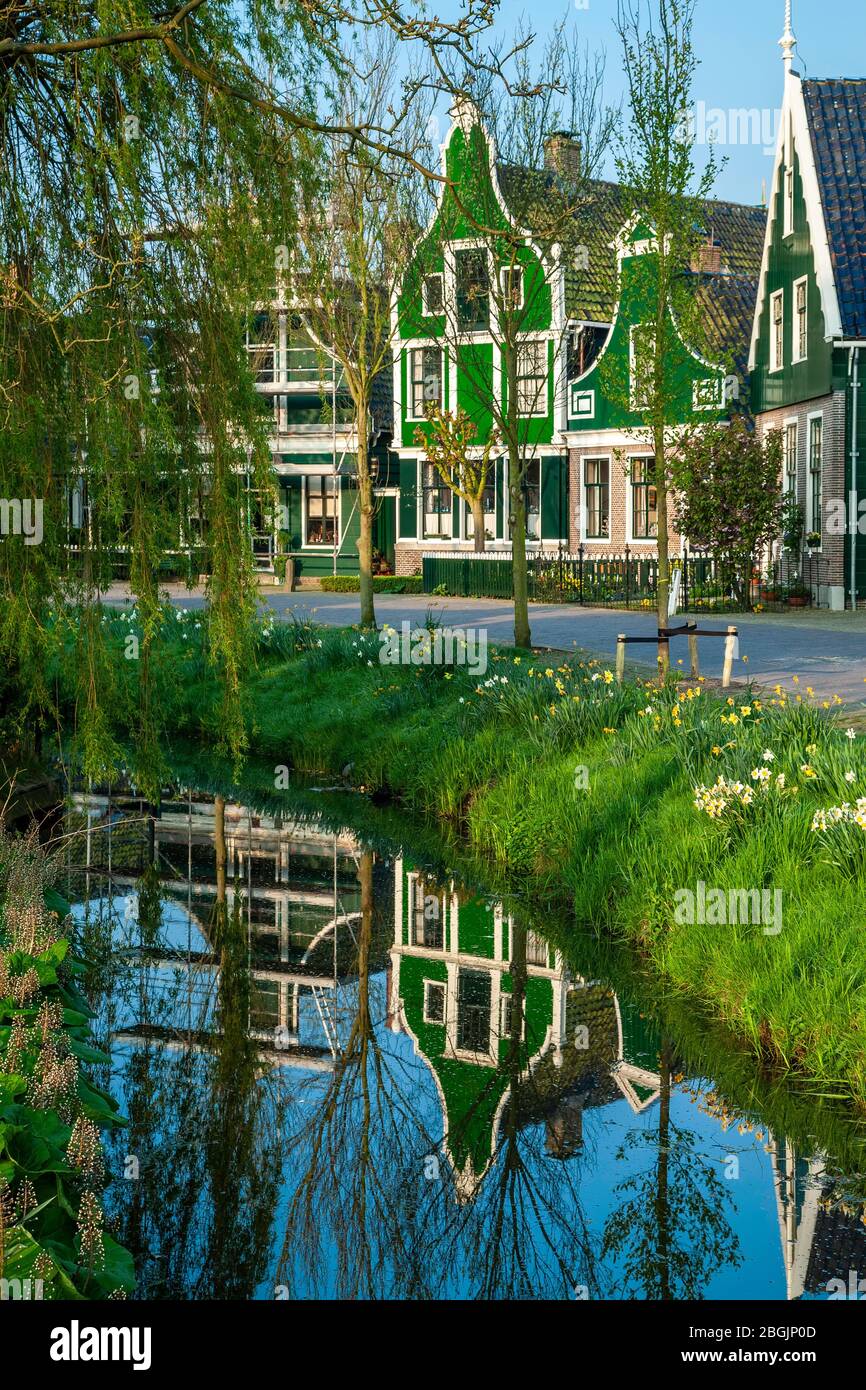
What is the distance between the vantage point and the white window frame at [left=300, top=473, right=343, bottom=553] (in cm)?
4194

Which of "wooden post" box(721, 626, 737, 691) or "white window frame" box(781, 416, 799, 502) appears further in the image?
"white window frame" box(781, 416, 799, 502)

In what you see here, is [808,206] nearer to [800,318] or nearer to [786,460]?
[800,318]

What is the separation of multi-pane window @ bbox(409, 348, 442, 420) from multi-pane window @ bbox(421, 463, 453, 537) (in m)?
1.44

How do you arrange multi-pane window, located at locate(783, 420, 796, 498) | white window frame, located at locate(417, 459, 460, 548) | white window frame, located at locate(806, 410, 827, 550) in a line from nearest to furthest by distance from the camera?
white window frame, located at locate(806, 410, 827, 550) → multi-pane window, located at locate(783, 420, 796, 498) → white window frame, located at locate(417, 459, 460, 548)

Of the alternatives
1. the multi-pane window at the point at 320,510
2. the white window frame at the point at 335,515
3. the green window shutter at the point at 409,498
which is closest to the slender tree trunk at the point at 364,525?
the green window shutter at the point at 409,498

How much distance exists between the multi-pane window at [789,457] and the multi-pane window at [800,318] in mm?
1350

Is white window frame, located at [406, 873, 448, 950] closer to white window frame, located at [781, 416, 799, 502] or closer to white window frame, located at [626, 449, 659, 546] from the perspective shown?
white window frame, located at [781, 416, 799, 502]

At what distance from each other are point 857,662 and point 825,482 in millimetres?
10882

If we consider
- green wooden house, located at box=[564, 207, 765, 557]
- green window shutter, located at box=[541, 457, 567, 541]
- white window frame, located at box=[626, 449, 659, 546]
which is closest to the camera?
green wooden house, located at box=[564, 207, 765, 557]

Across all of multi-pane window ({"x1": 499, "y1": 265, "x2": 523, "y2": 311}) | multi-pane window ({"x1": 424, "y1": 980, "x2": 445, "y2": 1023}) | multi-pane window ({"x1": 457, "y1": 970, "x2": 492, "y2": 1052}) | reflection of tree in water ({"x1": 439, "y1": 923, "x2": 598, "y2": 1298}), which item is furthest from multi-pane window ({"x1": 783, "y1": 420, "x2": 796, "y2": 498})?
reflection of tree in water ({"x1": 439, "y1": 923, "x2": 598, "y2": 1298})

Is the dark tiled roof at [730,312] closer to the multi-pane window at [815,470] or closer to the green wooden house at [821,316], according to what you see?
the green wooden house at [821,316]

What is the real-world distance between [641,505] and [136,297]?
88.8ft

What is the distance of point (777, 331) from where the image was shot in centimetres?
3139

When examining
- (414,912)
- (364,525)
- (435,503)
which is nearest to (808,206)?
(364,525)
